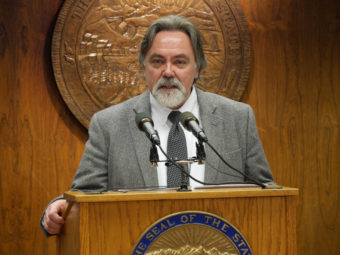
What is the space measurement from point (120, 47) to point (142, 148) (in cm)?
118

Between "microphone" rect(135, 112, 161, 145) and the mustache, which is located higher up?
the mustache

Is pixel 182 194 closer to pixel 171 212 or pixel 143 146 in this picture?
pixel 171 212

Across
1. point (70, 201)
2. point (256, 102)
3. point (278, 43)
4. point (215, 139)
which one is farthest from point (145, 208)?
point (278, 43)

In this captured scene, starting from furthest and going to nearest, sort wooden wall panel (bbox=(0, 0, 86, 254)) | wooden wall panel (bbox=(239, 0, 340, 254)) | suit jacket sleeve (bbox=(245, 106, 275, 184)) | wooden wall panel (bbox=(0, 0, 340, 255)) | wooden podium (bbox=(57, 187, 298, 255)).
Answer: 1. wooden wall panel (bbox=(239, 0, 340, 254))
2. wooden wall panel (bbox=(0, 0, 340, 255))
3. wooden wall panel (bbox=(0, 0, 86, 254))
4. suit jacket sleeve (bbox=(245, 106, 275, 184))
5. wooden podium (bbox=(57, 187, 298, 255))

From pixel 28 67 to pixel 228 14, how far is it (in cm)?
136

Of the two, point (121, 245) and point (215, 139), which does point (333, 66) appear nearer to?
point (215, 139)

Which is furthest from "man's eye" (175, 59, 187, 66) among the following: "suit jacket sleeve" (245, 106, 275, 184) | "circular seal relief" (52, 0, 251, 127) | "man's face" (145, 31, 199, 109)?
"circular seal relief" (52, 0, 251, 127)

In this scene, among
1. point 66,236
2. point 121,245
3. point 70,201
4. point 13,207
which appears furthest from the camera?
point 13,207

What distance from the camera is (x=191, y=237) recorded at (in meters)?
A: 1.48

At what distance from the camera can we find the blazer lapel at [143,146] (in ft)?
7.12

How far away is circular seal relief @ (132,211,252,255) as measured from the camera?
1.46 m

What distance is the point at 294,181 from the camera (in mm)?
3461

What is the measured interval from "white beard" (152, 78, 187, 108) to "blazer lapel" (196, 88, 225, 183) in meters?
0.14

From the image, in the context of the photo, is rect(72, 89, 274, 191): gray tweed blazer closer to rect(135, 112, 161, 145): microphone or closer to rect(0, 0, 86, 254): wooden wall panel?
rect(135, 112, 161, 145): microphone
